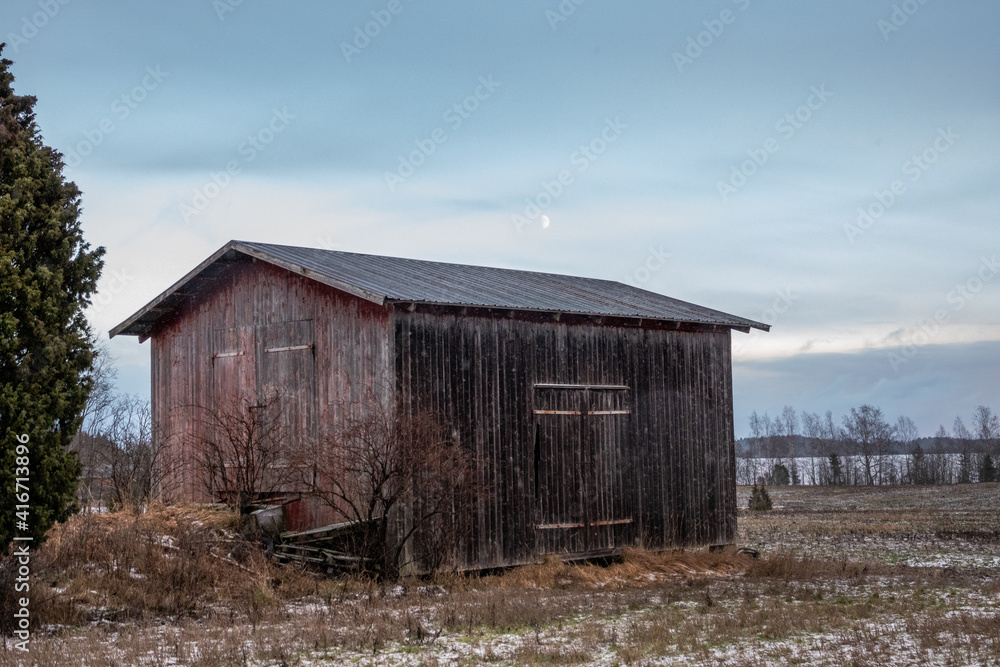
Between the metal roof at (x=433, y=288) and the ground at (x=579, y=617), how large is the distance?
4442 millimetres

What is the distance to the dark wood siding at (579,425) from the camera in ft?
56.2

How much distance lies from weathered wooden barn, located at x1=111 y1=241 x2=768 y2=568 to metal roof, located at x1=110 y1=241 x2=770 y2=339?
0.07m

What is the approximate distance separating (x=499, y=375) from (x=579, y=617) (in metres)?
5.52

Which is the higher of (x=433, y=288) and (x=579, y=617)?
(x=433, y=288)

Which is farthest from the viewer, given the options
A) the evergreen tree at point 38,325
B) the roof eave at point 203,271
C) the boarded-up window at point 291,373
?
the boarded-up window at point 291,373

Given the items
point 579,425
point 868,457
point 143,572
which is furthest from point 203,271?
point 868,457

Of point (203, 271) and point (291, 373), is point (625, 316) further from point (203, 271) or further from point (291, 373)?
point (203, 271)

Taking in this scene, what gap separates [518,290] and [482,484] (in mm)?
4438

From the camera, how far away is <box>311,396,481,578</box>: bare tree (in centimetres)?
1576

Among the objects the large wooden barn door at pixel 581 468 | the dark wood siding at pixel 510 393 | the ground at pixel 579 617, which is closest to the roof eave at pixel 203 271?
the dark wood siding at pixel 510 393

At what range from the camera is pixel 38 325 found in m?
11.9

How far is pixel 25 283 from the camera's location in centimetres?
1196

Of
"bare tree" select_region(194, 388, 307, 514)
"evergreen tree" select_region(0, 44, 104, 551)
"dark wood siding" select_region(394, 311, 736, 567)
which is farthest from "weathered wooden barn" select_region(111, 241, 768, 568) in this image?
"evergreen tree" select_region(0, 44, 104, 551)

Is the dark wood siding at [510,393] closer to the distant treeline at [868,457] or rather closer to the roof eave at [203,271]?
the roof eave at [203,271]
